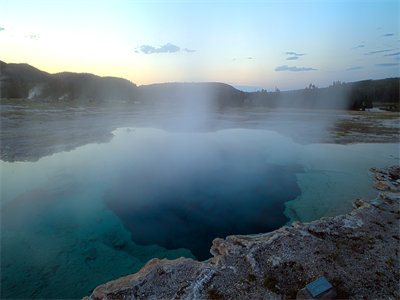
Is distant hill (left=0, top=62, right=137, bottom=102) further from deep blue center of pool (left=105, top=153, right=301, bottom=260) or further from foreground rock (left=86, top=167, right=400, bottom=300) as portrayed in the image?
foreground rock (left=86, top=167, right=400, bottom=300)

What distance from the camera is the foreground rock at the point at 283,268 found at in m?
3.70

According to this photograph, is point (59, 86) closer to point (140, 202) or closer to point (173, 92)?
point (173, 92)

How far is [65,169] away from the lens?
10.2 m

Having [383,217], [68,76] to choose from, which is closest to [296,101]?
[383,217]

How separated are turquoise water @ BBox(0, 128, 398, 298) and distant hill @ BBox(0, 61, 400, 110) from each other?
41162 millimetres

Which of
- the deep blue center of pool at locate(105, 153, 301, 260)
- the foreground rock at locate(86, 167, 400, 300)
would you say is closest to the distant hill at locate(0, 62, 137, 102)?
A: the deep blue center of pool at locate(105, 153, 301, 260)

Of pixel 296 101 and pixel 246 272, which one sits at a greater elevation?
pixel 296 101

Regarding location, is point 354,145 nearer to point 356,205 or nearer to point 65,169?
point 356,205

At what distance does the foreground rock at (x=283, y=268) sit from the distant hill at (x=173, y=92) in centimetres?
4758

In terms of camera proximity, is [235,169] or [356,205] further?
[235,169]

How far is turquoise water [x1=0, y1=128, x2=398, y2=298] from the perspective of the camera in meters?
5.04

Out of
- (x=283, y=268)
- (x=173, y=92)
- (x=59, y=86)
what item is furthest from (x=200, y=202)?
(x=59, y=86)

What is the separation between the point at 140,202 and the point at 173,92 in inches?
2947

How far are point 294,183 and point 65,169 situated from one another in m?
11.2
